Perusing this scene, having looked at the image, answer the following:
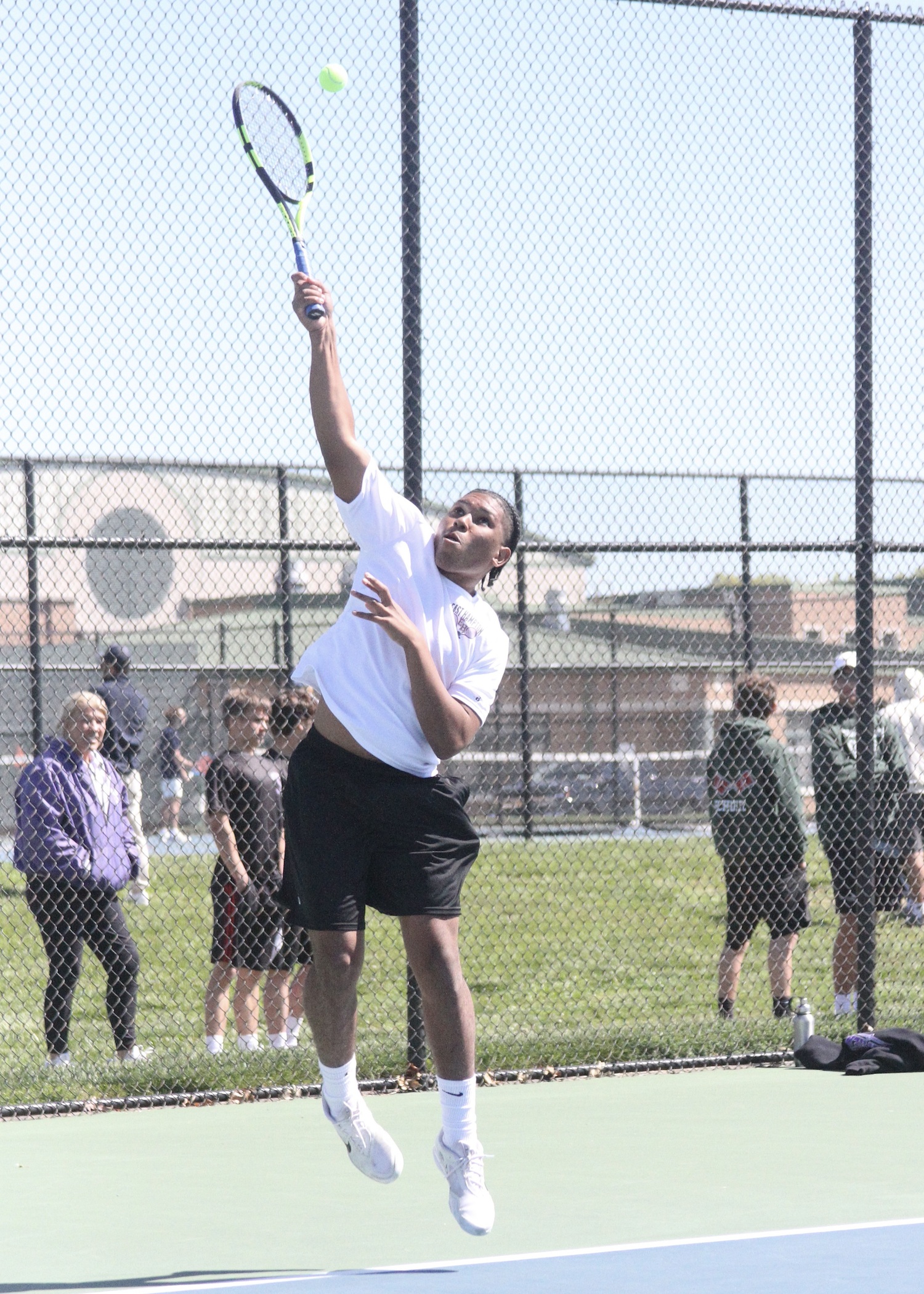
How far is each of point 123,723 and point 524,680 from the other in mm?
2982

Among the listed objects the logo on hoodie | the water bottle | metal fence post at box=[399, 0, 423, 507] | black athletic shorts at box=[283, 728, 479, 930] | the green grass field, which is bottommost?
the green grass field

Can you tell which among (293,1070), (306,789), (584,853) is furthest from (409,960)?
(584,853)

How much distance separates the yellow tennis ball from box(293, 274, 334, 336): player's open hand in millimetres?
1753

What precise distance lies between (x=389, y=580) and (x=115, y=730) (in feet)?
20.2

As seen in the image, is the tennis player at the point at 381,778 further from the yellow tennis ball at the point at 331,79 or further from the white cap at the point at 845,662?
the white cap at the point at 845,662

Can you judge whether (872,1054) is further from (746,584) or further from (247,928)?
(746,584)

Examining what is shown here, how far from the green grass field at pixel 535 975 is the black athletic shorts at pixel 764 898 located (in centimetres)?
45

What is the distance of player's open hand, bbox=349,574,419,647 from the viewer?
4.05 meters

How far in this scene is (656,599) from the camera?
1276 centimetres

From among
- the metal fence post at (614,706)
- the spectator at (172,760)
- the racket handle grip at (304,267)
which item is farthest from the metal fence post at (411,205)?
the spectator at (172,760)

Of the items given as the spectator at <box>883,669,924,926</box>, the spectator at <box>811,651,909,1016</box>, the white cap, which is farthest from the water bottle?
the spectator at <box>883,669,924,926</box>

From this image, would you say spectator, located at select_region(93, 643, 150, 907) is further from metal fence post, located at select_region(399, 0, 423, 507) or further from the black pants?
metal fence post, located at select_region(399, 0, 423, 507)

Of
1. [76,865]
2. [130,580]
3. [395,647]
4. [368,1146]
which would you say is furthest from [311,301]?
[130,580]

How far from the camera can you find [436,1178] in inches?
195
